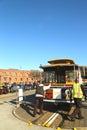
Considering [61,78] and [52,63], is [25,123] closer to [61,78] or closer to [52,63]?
[61,78]

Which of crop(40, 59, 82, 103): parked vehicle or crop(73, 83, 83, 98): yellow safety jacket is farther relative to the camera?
crop(40, 59, 82, 103): parked vehicle

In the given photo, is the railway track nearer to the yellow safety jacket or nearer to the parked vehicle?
the yellow safety jacket

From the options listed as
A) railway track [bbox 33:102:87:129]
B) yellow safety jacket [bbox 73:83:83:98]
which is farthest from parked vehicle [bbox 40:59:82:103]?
railway track [bbox 33:102:87:129]

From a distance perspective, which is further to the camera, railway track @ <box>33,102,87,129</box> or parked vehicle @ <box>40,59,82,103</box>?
parked vehicle @ <box>40,59,82,103</box>

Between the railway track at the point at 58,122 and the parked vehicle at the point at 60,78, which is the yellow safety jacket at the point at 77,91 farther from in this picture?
the parked vehicle at the point at 60,78

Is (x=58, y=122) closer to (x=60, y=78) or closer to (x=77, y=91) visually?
(x=77, y=91)

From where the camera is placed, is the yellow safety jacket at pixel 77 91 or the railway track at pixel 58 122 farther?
the yellow safety jacket at pixel 77 91

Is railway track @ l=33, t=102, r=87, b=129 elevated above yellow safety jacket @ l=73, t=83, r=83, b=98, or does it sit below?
below

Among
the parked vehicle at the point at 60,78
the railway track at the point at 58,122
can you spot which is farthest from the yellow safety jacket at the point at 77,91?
the parked vehicle at the point at 60,78

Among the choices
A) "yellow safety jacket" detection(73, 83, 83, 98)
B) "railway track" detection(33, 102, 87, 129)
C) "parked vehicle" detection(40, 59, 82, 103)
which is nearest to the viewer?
"railway track" detection(33, 102, 87, 129)

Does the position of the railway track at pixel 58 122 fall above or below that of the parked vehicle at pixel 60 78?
below

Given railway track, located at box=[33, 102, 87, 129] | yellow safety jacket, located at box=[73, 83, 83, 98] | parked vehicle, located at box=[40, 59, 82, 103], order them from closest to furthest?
1. railway track, located at box=[33, 102, 87, 129]
2. yellow safety jacket, located at box=[73, 83, 83, 98]
3. parked vehicle, located at box=[40, 59, 82, 103]

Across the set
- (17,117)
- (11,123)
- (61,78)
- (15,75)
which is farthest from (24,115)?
(15,75)

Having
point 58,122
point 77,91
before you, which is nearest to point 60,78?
point 77,91
